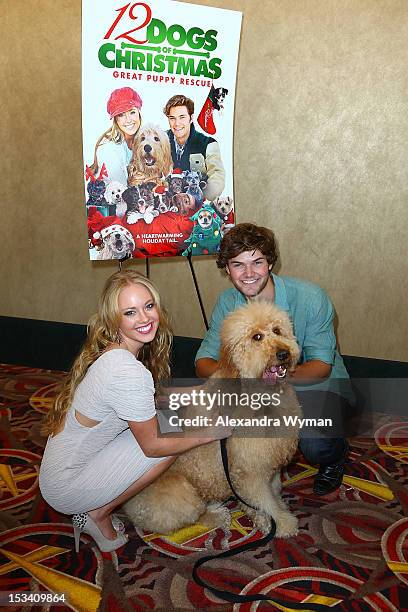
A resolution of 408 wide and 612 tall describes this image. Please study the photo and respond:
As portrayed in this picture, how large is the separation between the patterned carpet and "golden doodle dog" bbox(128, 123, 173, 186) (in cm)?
155

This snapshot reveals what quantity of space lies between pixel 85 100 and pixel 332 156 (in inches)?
64.2

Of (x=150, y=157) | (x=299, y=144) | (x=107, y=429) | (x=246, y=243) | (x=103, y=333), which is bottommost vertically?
(x=107, y=429)

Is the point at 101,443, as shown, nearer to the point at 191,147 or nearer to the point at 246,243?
the point at 246,243

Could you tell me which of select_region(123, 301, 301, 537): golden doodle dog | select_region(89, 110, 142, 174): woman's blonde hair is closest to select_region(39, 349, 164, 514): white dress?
select_region(123, 301, 301, 537): golden doodle dog

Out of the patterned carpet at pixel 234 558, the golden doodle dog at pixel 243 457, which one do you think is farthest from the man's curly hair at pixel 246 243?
the patterned carpet at pixel 234 558

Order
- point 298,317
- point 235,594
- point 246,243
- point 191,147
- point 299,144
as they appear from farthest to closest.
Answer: point 299,144 → point 191,147 → point 298,317 → point 246,243 → point 235,594

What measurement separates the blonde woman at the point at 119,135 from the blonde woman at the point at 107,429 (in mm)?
1016

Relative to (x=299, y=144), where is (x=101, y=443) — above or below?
below

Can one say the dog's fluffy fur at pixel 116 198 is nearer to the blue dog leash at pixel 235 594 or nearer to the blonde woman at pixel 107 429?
the blonde woman at pixel 107 429

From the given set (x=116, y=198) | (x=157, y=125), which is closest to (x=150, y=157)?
(x=157, y=125)

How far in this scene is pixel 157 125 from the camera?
2.83 meters

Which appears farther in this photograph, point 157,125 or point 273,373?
point 157,125

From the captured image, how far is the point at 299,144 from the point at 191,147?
3.24ft

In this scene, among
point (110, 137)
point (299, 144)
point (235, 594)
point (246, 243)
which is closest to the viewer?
point (235, 594)
